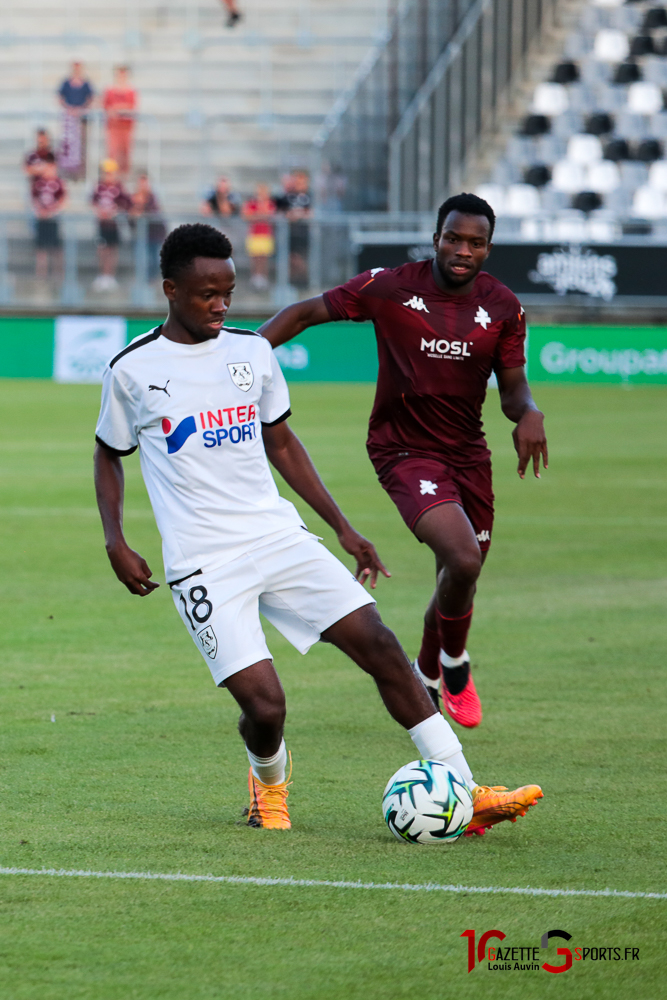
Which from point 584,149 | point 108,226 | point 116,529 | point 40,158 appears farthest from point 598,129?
point 116,529

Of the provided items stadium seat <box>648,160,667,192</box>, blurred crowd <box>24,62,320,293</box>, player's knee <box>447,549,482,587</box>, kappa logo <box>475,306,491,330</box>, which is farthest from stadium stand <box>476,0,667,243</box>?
player's knee <box>447,549,482,587</box>

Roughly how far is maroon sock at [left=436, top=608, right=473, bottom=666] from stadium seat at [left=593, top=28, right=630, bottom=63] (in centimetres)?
Result: 3169

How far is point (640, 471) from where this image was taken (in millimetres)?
17891

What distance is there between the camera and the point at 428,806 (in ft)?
16.8

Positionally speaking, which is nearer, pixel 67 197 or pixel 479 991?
pixel 479 991

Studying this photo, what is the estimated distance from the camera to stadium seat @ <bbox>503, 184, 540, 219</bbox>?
33688mm

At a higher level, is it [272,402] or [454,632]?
[272,402]

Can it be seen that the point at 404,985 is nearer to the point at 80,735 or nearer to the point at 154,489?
the point at 154,489

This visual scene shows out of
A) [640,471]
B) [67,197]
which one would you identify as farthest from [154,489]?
[67,197]

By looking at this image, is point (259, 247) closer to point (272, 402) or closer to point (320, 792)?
point (320, 792)

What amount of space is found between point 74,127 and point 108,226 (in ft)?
15.1

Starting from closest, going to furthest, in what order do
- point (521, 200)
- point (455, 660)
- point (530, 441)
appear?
point (530, 441)
point (455, 660)
point (521, 200)

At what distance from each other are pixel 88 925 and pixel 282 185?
30103 millimetres

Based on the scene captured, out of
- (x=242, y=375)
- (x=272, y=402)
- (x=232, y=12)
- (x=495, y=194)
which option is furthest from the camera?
(x=232, y=12)
